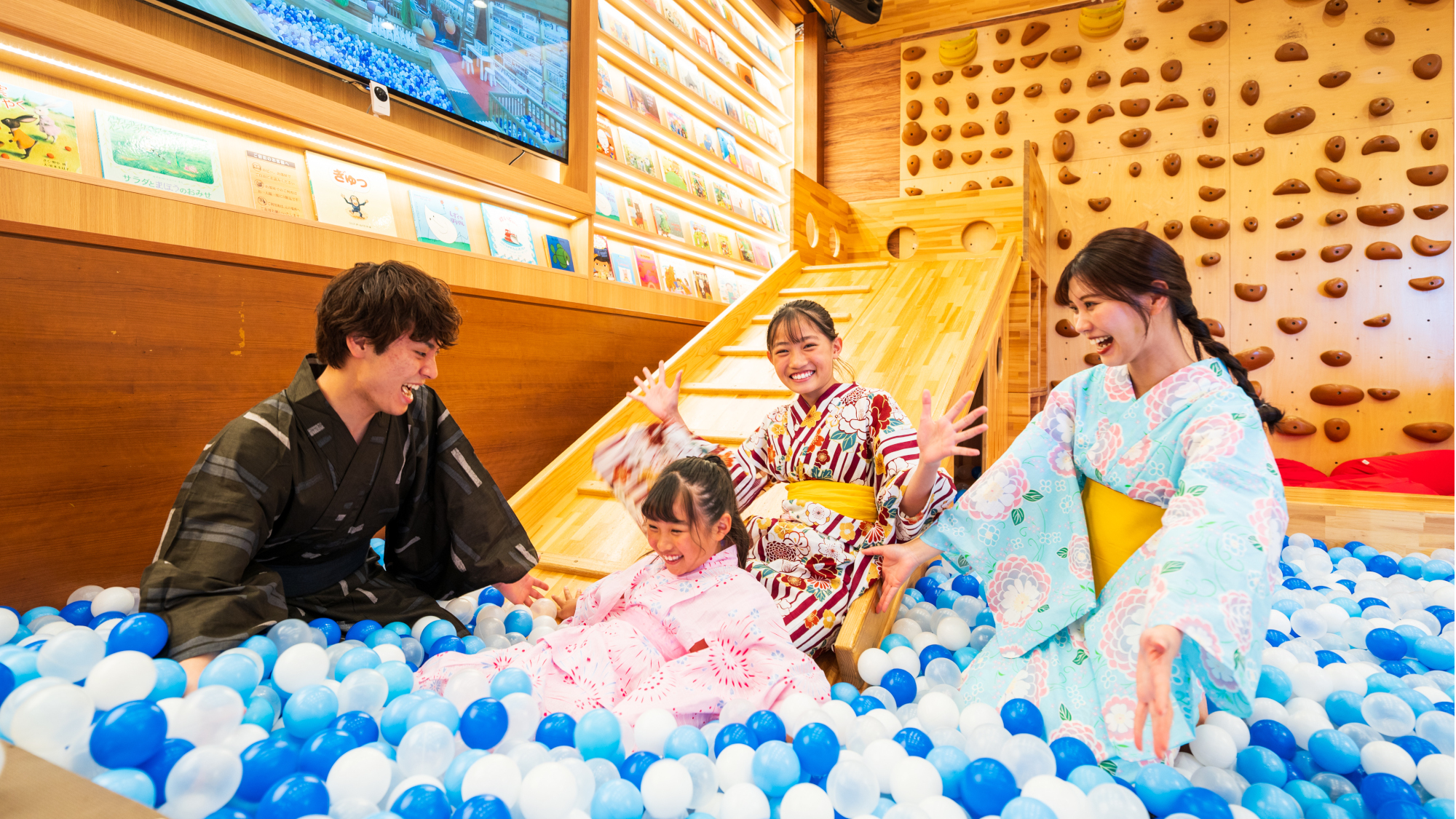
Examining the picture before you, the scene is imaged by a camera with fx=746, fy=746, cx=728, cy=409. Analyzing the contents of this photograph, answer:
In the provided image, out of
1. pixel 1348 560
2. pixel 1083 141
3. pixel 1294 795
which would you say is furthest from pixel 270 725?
pixel 1083 141

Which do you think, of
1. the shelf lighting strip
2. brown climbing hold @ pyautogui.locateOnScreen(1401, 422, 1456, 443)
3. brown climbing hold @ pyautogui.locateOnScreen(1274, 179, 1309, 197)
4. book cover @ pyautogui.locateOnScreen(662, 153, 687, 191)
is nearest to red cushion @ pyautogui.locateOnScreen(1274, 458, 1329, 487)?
brown climbing hold @ pyautogui.locateOnScreen(1401, 422, 1456, 443)

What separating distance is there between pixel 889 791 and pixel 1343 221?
538 cm

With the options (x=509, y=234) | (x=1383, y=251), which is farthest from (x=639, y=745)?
(x=1383, y=251)

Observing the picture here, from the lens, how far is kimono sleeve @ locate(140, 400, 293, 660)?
4.40 feet

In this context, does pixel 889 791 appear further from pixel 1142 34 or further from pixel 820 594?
pixel 1142 34

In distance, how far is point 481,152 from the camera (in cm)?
318

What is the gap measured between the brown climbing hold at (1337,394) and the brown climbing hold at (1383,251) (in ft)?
2.61

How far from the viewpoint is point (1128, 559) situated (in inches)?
56.9

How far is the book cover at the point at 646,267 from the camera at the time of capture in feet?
14.4

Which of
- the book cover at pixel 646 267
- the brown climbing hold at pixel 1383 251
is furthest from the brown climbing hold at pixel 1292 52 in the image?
the book cover at pixel 646 267

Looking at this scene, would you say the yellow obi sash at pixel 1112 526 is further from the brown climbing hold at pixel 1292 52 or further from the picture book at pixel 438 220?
the brown climbing hold at pixel 1292 52

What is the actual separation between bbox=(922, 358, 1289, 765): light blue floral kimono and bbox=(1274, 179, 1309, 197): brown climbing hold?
443 centimetres

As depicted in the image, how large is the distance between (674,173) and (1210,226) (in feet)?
11.7

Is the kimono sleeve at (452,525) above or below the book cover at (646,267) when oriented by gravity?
below
